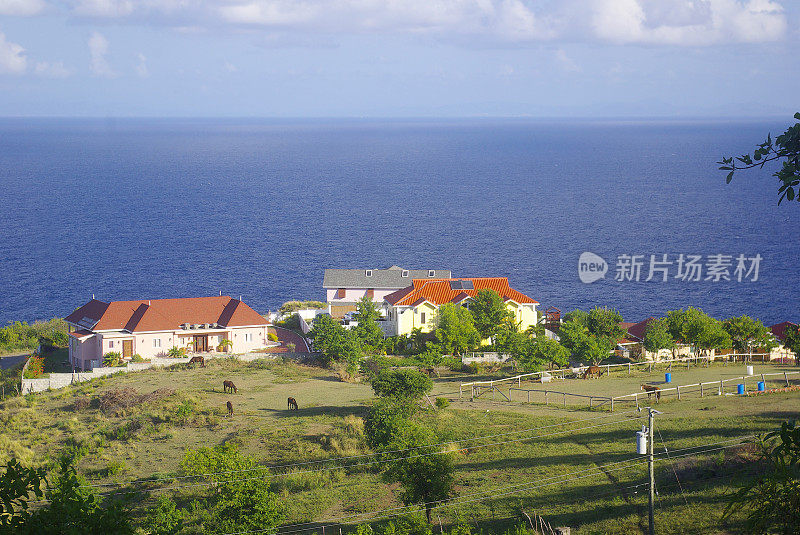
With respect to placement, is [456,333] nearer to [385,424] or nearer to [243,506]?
[385,424]

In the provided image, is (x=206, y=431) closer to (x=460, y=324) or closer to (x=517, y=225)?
(x=460, y=324)

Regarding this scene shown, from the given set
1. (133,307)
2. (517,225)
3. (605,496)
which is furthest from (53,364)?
(517,225)

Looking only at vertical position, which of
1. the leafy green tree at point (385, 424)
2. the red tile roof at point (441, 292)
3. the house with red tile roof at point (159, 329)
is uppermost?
the red tile roof at point (441, 292)

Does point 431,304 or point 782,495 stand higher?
point 431,304

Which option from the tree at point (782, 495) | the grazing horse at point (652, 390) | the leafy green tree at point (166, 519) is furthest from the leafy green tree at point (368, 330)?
the tree at point (782, 495)

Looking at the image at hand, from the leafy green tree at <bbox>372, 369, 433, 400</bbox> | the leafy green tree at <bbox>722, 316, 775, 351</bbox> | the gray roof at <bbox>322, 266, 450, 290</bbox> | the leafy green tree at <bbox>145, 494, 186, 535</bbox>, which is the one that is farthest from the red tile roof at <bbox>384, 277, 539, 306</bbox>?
the leafy green tree at <bbox>145, 494, 186, 535</bbox>

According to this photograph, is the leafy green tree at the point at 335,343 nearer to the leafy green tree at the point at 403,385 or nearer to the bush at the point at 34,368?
the leafy green tree at the point at 403,385

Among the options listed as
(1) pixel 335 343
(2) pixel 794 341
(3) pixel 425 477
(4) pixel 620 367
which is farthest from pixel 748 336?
(3) pixel 425 477
